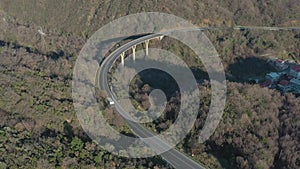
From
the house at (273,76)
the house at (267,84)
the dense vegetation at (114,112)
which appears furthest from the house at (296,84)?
the dense vegetation at (114,112)

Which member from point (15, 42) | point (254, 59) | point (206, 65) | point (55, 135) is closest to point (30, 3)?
point (15, 42)

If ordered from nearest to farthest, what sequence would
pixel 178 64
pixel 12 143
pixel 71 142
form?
pixel 12 143, pixel 71 142, pixel 178 64

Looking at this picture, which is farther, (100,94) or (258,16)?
(258,16)

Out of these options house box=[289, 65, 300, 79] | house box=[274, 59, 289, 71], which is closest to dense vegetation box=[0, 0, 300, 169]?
house box=[274, 59, 289, 71]

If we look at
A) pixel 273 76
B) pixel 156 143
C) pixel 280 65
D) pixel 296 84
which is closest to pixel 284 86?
pixel 296 84

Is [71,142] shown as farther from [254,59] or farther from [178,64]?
[254,59]

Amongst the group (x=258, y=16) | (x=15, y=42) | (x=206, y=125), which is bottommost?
(x=15, y=42)

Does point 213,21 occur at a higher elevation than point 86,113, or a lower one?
higher

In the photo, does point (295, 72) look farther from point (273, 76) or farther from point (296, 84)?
point (296, 84)
